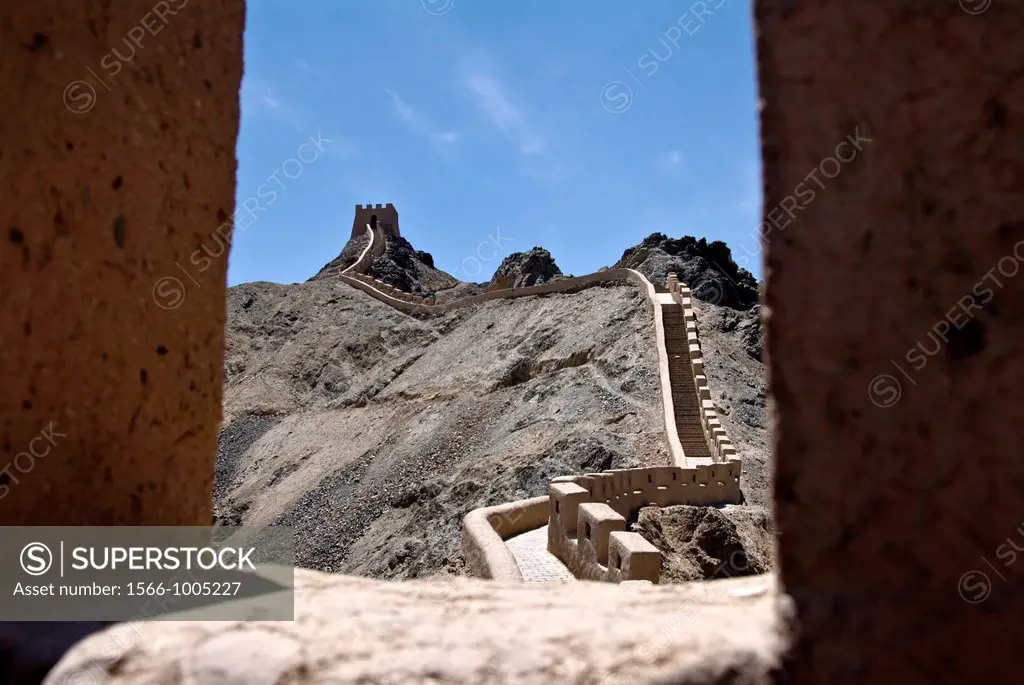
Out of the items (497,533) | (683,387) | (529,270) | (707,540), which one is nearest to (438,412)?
(683,387)

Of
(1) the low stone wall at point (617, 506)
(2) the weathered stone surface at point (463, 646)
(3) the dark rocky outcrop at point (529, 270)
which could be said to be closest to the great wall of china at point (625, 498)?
(1) the low stone wall at point (617, 506)

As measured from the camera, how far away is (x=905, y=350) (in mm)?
2154

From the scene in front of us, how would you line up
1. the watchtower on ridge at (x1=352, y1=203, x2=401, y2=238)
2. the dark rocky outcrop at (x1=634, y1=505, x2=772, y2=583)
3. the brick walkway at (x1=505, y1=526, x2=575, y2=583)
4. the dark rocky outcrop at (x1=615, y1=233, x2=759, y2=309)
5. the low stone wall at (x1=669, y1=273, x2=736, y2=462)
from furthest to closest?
1. the watchtower on ridge at (x1=352, y1=203, x2=401, y2=238)
2. the dark rocky outcrop at (x1=615, y1=233, x2=759, y2=309)
3. the low stone wall at (x1=669, y1=273, x2=736, y2=462)
4. the dark rocky outcrop at (x1=634, y1=505, x2=772, y2=583)
5. the brick walkway at (x1=505, y1=526, x2=575, y2=583)

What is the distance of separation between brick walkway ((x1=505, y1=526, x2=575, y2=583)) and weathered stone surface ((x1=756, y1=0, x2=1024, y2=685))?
808 cm

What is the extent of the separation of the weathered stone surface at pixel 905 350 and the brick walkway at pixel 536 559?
26.5 feet

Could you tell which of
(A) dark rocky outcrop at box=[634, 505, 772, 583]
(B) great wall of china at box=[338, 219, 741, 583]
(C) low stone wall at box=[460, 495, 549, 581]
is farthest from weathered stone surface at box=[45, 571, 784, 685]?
(A) dark rocky outcrop at box=[634, 505, 772, 583]

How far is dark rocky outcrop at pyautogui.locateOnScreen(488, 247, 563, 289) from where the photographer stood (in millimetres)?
49969

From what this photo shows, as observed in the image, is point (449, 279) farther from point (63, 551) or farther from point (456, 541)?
point (63, 551)

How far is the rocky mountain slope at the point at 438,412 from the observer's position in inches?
827

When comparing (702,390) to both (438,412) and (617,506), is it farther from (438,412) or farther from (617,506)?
(438,412)

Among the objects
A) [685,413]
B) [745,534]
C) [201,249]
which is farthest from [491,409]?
[201,249]

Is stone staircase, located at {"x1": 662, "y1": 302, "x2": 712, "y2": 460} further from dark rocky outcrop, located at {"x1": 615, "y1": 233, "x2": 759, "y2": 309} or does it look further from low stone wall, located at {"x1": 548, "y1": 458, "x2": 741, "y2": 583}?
dark rocky outcrop, located at {"x1": 615, "y1": 233, "x2": 759, "y2": 309}

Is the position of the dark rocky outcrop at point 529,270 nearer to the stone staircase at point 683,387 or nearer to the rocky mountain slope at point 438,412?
the rocky mountain slope at point 438,412

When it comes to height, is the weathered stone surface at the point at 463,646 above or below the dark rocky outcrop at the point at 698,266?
below
